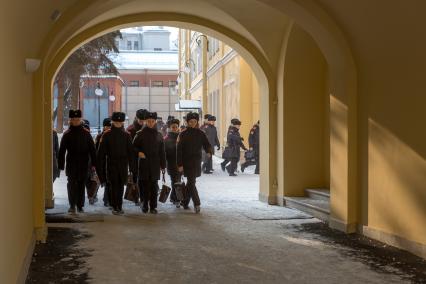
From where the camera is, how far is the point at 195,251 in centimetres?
773

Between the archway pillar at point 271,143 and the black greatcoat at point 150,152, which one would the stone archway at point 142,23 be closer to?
the archway pillar at point 271,143

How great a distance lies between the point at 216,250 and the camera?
7.79m

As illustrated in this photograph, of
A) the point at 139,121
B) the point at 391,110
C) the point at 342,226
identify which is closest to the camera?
the point at 391,110

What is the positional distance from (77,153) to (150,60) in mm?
60547

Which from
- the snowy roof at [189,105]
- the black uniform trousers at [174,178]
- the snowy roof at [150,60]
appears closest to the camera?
the black uniform trousers at [174,178]

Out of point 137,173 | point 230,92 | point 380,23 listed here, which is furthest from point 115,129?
point 230,92

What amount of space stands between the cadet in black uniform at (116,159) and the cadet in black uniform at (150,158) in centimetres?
19

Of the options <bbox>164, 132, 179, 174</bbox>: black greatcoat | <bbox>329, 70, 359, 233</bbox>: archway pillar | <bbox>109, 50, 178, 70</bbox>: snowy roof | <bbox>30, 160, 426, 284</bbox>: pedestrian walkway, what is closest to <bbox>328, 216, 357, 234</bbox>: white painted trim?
<bbox>329, 70, 359, 233</bbox>: archway pillar

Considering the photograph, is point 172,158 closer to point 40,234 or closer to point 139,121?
point 139,121

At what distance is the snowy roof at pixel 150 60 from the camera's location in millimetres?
69188

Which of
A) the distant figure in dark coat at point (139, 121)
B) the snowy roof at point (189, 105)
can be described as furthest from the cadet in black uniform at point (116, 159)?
the snowy roof at point (189, 105)

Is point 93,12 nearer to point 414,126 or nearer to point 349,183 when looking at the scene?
point 349,183

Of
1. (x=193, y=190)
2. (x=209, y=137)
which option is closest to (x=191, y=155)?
(x=193, y=190)

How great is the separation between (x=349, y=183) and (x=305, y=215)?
1.88m
